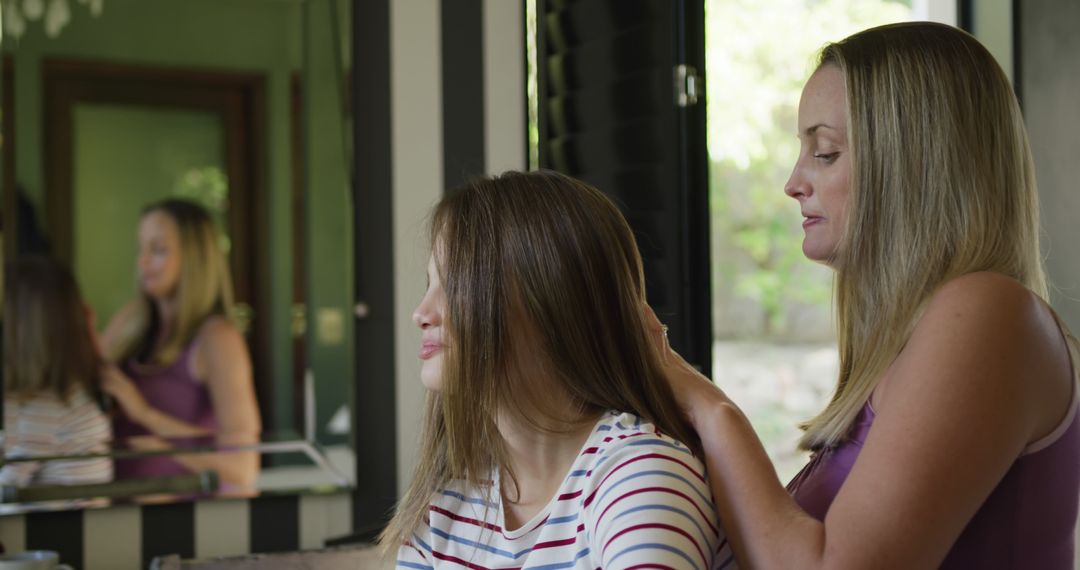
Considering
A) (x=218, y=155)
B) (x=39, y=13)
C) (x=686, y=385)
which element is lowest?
(x=686, y=385)

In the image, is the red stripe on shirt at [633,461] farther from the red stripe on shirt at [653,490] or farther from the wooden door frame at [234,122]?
the wooden door frame at [234,122]

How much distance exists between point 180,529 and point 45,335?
492mm

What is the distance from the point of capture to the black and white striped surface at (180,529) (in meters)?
2.18

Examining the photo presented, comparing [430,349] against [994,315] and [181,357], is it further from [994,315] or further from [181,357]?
[181,357]

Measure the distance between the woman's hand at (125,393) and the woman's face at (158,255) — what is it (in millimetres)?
176

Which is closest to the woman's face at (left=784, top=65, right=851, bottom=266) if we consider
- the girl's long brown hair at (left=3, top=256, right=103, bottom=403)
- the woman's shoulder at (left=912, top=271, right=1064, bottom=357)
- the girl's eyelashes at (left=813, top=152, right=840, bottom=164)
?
the girl's eyelashes at (left=813, top=152, right=840, bottom=164)

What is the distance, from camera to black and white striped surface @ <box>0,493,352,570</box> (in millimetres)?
2176

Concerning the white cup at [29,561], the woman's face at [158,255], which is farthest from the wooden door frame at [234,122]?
the white cup at [29,561]

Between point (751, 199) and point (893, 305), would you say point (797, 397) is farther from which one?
point (893, 305)

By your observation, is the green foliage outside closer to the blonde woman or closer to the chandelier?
the chandelier

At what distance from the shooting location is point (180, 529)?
2.28 m

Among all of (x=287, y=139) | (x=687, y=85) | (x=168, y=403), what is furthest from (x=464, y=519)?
(x=287, y=139)

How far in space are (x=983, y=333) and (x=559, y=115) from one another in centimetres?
107

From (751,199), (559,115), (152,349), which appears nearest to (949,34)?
(559,115)
